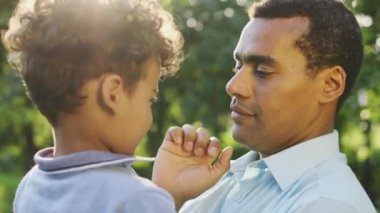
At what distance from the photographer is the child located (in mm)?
1767

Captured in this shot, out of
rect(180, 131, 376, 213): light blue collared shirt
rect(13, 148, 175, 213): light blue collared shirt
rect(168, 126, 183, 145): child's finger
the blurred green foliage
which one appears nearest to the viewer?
rect(13, 148, 175, 213): light blue collared shirt

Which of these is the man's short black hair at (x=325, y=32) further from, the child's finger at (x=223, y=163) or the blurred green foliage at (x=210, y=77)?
the blurred green foliage at (x=210, y=77)

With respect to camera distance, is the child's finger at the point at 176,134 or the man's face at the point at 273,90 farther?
the man's face at the point at 273,90

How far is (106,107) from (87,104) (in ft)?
0.13

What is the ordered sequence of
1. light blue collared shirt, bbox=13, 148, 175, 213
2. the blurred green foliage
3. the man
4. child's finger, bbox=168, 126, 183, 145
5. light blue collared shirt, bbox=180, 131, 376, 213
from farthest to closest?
the blurred green foliage < the man < child's finger, bbox=168, 126, 183, 145 < light blue collared shirt, bbox=180, 131, 376, 213 < light blue collared shirt, bbox=13, 148, 175, 213

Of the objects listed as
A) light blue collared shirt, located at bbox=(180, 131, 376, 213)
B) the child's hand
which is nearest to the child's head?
the child's hand

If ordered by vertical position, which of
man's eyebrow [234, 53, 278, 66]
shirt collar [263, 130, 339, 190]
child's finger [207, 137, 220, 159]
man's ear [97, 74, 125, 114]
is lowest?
shirt collar [263, 130, 339, 190]

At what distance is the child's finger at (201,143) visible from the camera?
235 cm

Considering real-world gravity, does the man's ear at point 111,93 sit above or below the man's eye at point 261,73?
above

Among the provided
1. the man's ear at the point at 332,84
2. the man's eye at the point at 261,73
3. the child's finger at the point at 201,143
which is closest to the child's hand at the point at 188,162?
the child's finger at the point at 201,143

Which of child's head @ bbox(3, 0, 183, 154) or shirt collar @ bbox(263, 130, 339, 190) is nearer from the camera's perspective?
child's head @ bbox(3, 0, 183, 154)

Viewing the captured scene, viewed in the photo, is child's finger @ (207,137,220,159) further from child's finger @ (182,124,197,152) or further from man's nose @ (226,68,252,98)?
man's nose @ (226,68,252,98)

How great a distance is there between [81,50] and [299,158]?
0.93 metres

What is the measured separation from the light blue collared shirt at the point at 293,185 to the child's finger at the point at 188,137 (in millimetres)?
261
